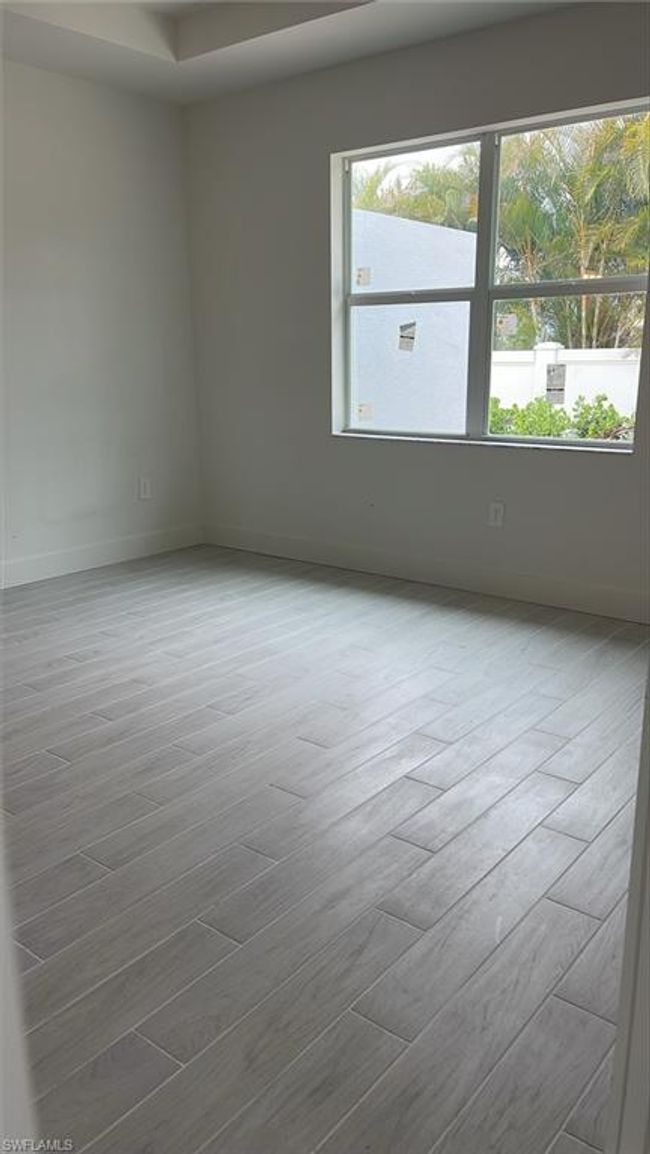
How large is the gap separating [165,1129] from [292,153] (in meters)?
4.46

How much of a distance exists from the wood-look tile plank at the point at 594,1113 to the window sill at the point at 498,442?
2745 mm

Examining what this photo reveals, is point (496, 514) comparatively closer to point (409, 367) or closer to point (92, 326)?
point (409, 367)

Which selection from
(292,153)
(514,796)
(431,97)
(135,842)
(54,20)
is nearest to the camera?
(135,842)

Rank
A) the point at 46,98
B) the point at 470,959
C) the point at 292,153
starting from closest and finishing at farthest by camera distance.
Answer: the point at 470,959, the point at 46,98, the point at 292,153

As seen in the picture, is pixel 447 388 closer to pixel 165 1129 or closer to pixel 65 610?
pixel 65 610

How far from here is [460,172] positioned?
157 inches

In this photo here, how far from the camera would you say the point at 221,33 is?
12.7 feet

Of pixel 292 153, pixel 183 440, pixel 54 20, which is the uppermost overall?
pixel 54 20

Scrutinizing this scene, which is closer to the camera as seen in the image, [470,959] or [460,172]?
[470,959]

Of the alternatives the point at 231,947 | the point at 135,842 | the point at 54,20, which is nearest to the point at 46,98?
the point at 54,20

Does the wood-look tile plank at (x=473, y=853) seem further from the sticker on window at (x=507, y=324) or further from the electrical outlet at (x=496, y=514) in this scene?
the sticker on window at (x=507, y=324)

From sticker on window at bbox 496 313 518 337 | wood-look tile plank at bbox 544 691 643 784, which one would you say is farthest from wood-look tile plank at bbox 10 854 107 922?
sticker on window at bbox 496 313 518 337

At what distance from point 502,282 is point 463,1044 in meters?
3.38

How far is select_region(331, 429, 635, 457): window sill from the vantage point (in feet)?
12.3
